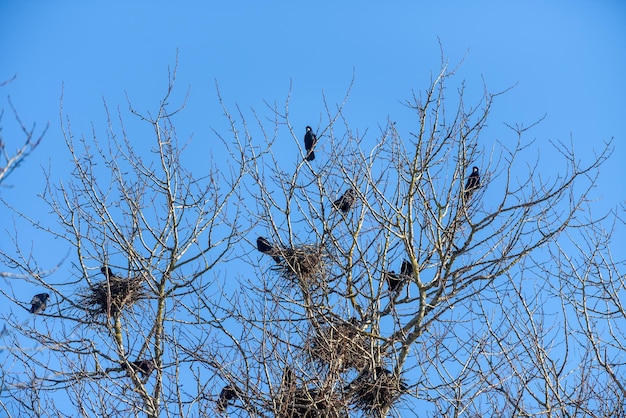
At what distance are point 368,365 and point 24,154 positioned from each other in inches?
155

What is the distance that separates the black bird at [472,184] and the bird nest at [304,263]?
1.46 meters

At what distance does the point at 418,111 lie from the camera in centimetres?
760

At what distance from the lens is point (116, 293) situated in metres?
8.63

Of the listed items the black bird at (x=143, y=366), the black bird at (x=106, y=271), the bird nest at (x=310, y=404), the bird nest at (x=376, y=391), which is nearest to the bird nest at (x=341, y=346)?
the bird nest at (x=376, y=391)

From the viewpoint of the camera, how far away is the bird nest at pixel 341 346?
737 cm

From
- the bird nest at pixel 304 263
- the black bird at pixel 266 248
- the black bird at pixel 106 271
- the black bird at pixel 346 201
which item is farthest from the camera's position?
the black bird at pixel 266 248

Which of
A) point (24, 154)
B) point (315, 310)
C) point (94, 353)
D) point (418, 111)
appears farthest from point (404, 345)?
point (24, 154)

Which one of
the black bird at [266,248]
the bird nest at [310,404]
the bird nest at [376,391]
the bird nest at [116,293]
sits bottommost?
the bird nest at [310,404]

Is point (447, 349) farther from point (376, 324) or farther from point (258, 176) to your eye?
point (258, 176)

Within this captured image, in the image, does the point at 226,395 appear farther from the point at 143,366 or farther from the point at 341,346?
the point at 341,346

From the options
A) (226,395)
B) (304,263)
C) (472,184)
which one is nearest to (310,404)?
(226,395)

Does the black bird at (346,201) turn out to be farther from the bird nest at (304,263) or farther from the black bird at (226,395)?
the black bird at (226,395)

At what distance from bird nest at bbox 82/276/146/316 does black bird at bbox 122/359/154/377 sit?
0.71 m

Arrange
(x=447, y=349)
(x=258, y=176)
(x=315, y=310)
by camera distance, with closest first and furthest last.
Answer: (x=447, y=349) → (x=315, y=310) → (x=258, y=176)
